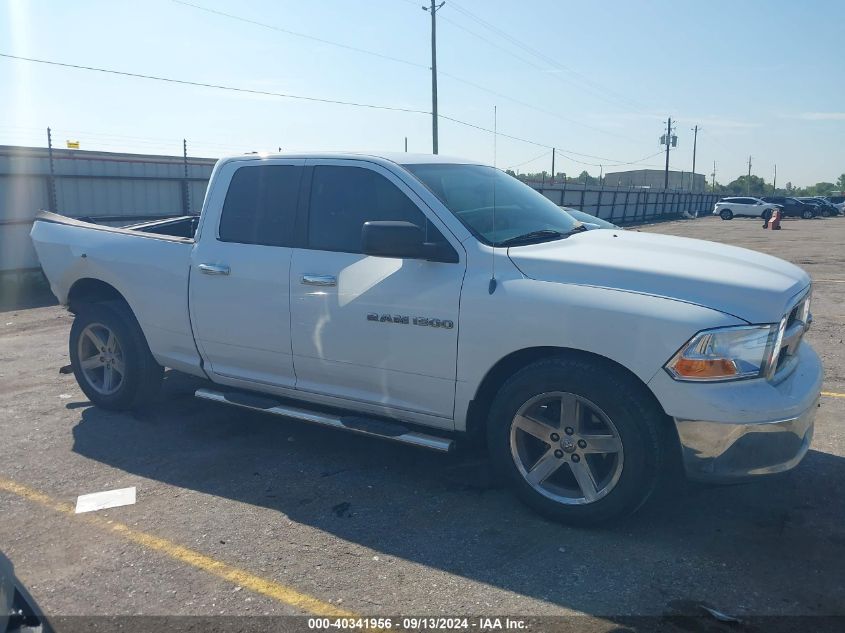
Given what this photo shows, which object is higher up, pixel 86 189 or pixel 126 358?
pixel 86 189

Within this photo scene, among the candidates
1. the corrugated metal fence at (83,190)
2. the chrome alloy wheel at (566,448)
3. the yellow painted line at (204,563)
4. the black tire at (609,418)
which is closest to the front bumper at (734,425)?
the black tire at (609,418)

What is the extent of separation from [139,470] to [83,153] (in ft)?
57.2

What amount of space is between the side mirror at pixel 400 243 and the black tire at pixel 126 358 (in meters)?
2.41

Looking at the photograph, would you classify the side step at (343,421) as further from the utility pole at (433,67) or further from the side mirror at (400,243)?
the utility pole at (433,67)

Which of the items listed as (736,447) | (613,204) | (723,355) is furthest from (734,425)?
(613,204)

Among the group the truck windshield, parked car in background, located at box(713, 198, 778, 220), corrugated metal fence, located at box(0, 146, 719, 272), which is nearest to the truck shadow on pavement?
the truck windshield

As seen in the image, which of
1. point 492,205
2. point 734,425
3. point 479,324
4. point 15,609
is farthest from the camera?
point 492,205

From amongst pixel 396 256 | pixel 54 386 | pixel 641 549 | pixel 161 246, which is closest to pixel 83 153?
pixel 54 386

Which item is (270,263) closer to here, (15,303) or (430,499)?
(430,499)

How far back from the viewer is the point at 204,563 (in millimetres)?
3641

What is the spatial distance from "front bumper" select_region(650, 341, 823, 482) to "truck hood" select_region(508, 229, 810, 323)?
0.36 meters

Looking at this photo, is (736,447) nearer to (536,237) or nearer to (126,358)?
(536,237)

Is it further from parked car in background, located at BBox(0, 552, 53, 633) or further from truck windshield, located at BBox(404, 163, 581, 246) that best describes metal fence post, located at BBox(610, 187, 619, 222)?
parked car in background, located at BBox(0, 552, 53, 633)

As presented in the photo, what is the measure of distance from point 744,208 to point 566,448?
54.0m
